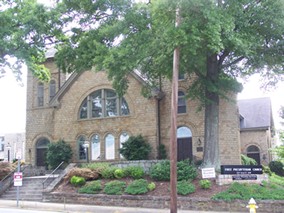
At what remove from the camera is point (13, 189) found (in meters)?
24.7

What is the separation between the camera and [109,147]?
99.8 ft

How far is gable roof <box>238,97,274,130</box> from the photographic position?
1463 inches

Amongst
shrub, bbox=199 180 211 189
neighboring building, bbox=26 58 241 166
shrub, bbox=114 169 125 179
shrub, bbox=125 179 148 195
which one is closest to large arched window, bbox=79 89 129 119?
neighboring building, bbox=26 58 241 166

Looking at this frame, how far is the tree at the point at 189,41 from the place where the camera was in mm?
17062

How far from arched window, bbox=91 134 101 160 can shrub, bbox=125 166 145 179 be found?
888cm

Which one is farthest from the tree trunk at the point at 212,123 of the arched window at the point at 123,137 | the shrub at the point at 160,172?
the arched window at the point at 123,137

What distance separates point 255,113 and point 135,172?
68.8 feet

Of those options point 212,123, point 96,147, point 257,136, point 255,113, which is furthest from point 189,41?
point 255,113

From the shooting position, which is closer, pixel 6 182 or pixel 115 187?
pixel 115 187

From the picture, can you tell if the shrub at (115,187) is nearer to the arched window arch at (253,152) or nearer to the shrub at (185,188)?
the shrub at (185,188)

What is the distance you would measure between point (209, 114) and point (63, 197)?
894 centimetres

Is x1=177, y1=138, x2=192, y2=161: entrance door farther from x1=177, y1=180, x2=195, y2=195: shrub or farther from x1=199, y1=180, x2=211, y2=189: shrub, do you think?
x1=199, y1=180, x2=211, y2=189: shrub

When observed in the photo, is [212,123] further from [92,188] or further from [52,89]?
[52,89]

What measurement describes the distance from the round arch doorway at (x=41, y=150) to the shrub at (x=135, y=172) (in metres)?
13.6
